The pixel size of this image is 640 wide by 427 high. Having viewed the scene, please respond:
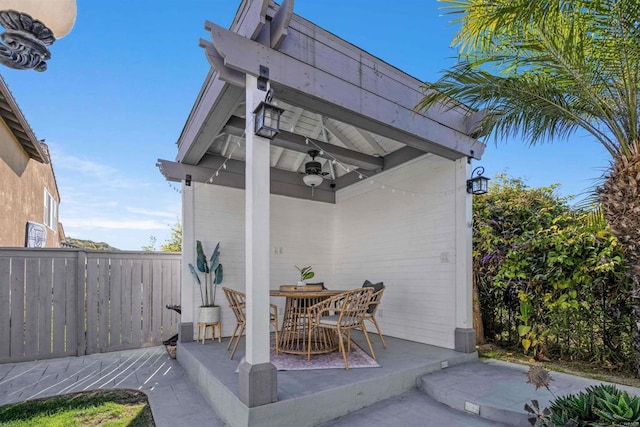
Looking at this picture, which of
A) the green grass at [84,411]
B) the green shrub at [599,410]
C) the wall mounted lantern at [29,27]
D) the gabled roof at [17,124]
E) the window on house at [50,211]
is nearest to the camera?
the wall mounted lantern at [29,27]

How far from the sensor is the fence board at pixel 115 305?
570cm

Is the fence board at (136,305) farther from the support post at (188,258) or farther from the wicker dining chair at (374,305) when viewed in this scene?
the wicker dining chair at (374,305)

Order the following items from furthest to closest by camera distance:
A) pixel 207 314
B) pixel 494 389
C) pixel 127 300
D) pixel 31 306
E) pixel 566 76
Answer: pixel 127 300, pixel 207 314, pixel 31 306, pixel 494 389, pixel 566 76

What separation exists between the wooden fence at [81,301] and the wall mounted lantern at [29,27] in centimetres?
546

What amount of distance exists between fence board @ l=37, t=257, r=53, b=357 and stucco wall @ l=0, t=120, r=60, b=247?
281 centimetres

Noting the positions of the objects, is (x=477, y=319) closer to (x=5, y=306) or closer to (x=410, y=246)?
(x=410, y=246)

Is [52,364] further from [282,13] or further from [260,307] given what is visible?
[282,13]

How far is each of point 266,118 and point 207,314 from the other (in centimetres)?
357

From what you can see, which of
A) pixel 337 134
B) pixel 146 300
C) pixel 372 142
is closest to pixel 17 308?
pixel 146 300

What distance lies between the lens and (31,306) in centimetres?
517

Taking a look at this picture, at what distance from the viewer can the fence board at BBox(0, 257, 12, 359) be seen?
498 centimetres

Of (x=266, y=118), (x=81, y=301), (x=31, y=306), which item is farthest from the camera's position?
(x=81, y=301)

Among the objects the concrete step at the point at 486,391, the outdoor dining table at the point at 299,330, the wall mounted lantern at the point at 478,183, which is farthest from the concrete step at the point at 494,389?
the wall mounted lantern at the point at 478,183

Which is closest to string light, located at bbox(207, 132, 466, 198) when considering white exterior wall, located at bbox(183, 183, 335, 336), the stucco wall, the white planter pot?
white exterior wall, located at bbox(183, 183, 335, 336)
